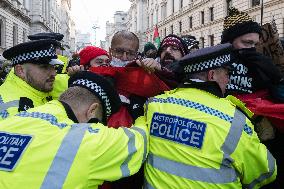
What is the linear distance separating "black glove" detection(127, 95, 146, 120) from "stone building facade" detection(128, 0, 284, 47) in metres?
22.7

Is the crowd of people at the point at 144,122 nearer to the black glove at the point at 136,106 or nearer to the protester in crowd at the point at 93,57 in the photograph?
the black glove at the point at 136,106

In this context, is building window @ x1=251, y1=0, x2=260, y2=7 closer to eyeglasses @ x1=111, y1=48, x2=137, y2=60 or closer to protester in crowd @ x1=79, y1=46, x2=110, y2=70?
protester in crowd @ x1=79, y1=46, x2=110, y2=70

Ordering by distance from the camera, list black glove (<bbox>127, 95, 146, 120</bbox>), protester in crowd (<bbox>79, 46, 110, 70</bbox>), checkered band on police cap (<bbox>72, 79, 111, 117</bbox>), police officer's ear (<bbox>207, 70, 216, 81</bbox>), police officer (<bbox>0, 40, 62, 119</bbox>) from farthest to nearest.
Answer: protester in crowd (<bbox>79, 46, 110, 70</bbox>), police officer (<bbox>0, 40, 62, 119</bbox>), black glove (<bbox>127, 95, 146, 120</bbox>), police officer's ear (<bbox>207, 70, 216, 81</bbox>), checkered band on police cap (<bbox>72, 79, 111, 117</bbox>)

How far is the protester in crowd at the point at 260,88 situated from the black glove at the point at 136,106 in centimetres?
77

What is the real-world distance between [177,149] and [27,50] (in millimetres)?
1821

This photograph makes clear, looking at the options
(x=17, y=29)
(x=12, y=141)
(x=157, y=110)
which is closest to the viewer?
(x=12, y=141)

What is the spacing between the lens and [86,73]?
2.22m

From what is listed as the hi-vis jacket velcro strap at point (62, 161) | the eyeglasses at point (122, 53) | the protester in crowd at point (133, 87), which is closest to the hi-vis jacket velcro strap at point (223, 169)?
the protester in crowd at point (133, 87)

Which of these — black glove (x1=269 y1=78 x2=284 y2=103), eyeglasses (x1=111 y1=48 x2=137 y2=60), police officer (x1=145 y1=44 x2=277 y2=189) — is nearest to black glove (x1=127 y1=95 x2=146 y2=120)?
police officer (x1=145 y1=44 x2=277 y2=189)

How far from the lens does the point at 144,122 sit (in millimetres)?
2631

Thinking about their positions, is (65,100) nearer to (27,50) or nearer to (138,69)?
(138,69)

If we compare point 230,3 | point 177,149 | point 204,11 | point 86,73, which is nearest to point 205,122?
point 177,149

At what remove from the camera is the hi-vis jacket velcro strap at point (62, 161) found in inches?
68.6

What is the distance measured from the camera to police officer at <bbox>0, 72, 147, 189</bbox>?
5.74ft
